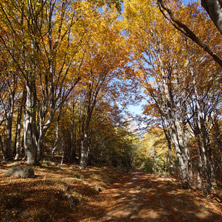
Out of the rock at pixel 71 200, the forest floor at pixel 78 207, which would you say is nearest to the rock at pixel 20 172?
the forest floor at pixel 78 207

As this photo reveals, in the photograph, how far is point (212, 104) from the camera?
1205 cm

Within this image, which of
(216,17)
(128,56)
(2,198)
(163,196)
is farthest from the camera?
(128,56)

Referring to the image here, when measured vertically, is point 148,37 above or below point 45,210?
above

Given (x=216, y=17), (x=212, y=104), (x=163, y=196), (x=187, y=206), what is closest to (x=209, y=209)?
(x=187, y=206)

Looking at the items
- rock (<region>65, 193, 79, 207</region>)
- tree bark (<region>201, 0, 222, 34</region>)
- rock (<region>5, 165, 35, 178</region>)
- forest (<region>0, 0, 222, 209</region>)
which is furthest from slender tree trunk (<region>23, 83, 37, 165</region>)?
tree bark (<region>201, 0, 222, 34</region>)

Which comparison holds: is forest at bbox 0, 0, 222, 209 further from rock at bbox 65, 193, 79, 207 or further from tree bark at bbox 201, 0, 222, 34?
tree bark at bbox 201, 0, 222, 34

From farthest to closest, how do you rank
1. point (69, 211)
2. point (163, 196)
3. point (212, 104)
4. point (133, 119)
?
1. point (133, 119)
2. point (212, 104)
3. point (163, 196)
4. point (69, 211)

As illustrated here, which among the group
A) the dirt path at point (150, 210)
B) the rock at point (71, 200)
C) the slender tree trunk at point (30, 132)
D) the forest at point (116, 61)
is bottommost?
the dirt path at point (150, 210)

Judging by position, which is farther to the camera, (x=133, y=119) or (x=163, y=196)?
(x=133, y=119)

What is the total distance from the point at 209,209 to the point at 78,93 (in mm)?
16498

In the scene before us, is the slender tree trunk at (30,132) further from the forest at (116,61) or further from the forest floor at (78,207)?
the forest floor at (78,207)

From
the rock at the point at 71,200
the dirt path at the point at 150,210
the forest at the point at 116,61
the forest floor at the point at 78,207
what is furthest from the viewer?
the forest at the point at 116,61

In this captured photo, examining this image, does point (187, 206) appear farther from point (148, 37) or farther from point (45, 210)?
point (148, 37)

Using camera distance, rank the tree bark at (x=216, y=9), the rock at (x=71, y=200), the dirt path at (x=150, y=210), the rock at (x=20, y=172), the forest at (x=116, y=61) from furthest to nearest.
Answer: the forest at (x=116, y=61), the rock at (x=20, y=172), the rock at (x=71, y=200), the dirt path at (x=150, y=210), the tree bark at (x=216, y=9)
